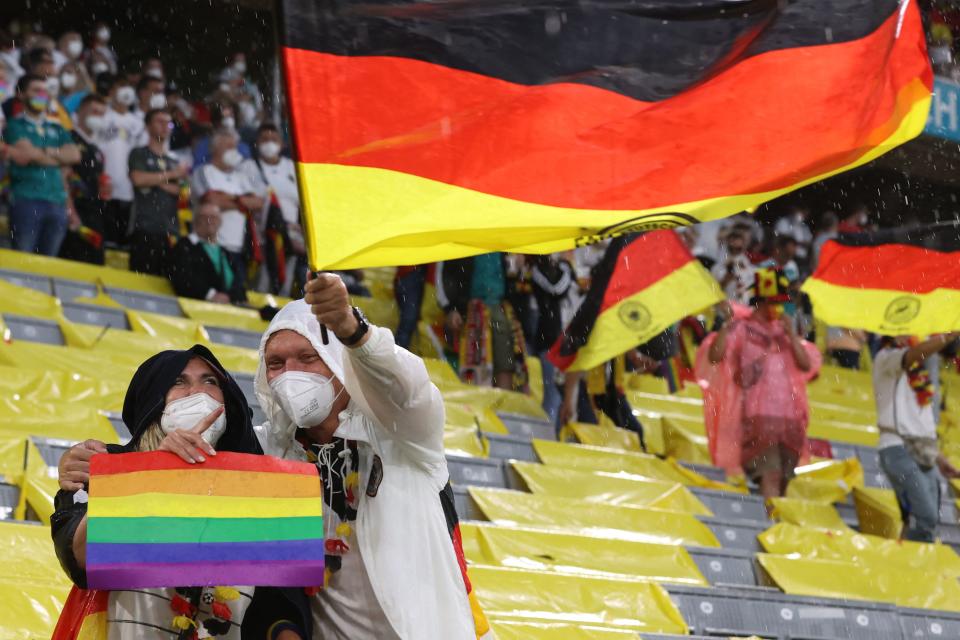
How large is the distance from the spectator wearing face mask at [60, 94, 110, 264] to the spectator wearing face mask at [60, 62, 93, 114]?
7.3 inches

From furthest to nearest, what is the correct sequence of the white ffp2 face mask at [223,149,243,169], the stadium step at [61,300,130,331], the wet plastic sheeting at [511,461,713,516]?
the white ffp2 face mask at [223,149,243,169] < the stadium step at [61,300,130,331] < the wet plastic sheeting at [511,461,713,516]

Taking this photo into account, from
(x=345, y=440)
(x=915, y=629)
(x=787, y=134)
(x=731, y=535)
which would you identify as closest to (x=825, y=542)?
(x=731, y=535)

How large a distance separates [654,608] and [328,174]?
3625 millimetres

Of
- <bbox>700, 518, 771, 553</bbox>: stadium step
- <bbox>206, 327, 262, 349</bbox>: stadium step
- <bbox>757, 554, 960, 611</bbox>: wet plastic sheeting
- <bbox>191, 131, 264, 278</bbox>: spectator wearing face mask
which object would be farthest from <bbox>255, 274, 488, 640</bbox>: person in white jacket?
<bbox>191, 131, 264, 278</bbox>: spectator wearing face mask

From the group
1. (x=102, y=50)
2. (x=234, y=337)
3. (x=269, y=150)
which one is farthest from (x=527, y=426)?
(x=102, y=50)

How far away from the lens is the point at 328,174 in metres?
2.88

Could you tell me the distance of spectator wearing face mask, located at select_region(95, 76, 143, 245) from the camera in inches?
377

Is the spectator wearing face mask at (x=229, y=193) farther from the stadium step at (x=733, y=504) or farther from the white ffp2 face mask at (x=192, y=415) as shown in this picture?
the white ffp2 face mask at (x=192, y=415)


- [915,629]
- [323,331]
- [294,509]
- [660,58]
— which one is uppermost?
[660,58]

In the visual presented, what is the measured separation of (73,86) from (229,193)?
1347 mm

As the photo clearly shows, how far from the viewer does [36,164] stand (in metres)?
8.71

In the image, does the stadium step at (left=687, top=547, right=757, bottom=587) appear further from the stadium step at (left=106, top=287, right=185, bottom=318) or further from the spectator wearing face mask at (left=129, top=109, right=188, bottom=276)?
the spectator wearing face mask at (left=129, top=109, right=188, bottom=276)

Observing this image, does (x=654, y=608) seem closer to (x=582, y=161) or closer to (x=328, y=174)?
(x=582, y=161)

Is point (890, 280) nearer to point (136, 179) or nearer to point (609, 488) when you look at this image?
point (609, 488)
